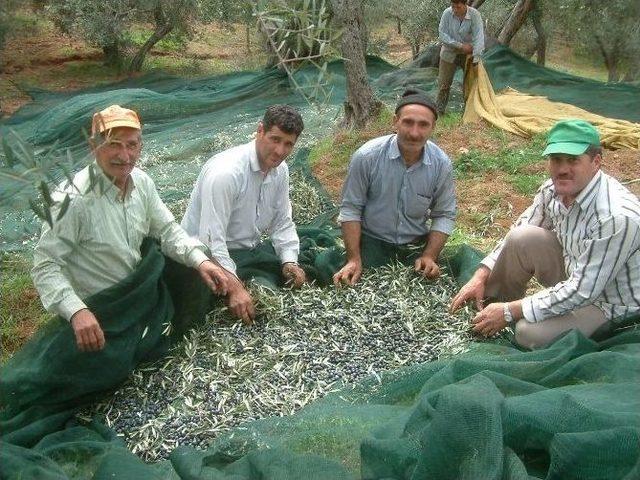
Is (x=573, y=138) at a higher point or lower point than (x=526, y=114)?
higher

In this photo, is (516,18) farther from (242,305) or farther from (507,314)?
(242,305)

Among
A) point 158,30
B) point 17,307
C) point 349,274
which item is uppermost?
point 158,30

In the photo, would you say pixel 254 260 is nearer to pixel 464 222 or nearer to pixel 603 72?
pixel 464 222

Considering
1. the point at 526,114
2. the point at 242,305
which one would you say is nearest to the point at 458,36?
the point at 526,114

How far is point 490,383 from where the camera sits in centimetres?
285

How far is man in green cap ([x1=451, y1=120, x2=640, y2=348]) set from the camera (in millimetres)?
3666

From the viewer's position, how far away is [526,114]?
364 inches

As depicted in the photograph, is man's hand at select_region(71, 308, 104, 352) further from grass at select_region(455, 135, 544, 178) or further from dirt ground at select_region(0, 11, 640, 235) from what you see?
grass at select_region(455, 135, 544, 178)

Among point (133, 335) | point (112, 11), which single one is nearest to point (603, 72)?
point (112, 11)

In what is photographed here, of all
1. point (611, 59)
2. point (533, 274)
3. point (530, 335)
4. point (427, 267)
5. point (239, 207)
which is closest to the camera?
point (530, 335)

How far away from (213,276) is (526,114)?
6343mm

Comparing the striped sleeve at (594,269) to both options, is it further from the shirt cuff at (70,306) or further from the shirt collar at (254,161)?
the shirt cuff at (70,306)

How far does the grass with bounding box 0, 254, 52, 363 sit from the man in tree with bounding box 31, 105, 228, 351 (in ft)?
4.62

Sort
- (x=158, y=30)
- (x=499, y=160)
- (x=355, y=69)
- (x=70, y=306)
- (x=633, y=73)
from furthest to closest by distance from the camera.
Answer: (x=633, y=73) < (x=158, y=30) < (x=355, y=69) < (x=499, y=160) < (x=70, y=306)
